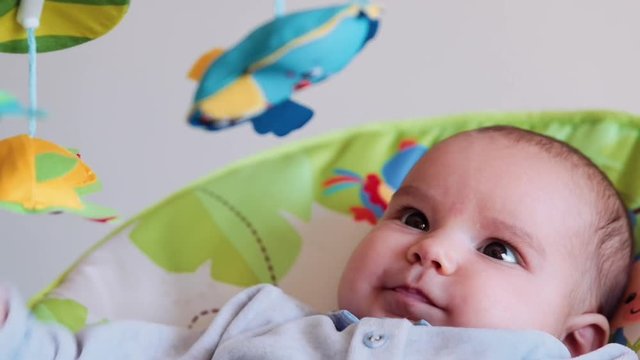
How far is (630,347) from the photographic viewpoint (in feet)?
3.05

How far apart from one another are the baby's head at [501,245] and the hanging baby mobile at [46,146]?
34cm

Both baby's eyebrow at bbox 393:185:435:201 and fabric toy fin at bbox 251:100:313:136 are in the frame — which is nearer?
fabric toy fin at bbox 251:100:313:136

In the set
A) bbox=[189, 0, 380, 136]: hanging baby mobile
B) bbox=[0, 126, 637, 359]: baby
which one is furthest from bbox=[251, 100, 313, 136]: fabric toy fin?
bbox=[0, 126, 637, 359]: baby

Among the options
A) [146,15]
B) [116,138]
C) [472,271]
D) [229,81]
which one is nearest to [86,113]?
[116,138]

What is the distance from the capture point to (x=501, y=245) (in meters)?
0.87

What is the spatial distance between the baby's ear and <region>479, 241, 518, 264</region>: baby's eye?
0.09 meters

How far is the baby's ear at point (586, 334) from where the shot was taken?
891mm

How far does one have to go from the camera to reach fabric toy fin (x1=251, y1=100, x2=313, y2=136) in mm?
563

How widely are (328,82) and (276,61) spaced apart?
1115mm

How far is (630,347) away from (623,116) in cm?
30

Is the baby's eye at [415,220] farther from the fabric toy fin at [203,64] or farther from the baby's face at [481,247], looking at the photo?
the fabric toy fin at [203,64]

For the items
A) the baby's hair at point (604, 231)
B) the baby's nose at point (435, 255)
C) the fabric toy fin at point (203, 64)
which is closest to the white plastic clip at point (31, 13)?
the fabric toy fin at point (203, 64)

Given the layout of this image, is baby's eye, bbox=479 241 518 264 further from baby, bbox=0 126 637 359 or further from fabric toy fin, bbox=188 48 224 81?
fabric toy fin, bbox=188 48 224 81

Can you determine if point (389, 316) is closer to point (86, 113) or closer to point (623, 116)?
point (623, 116)
